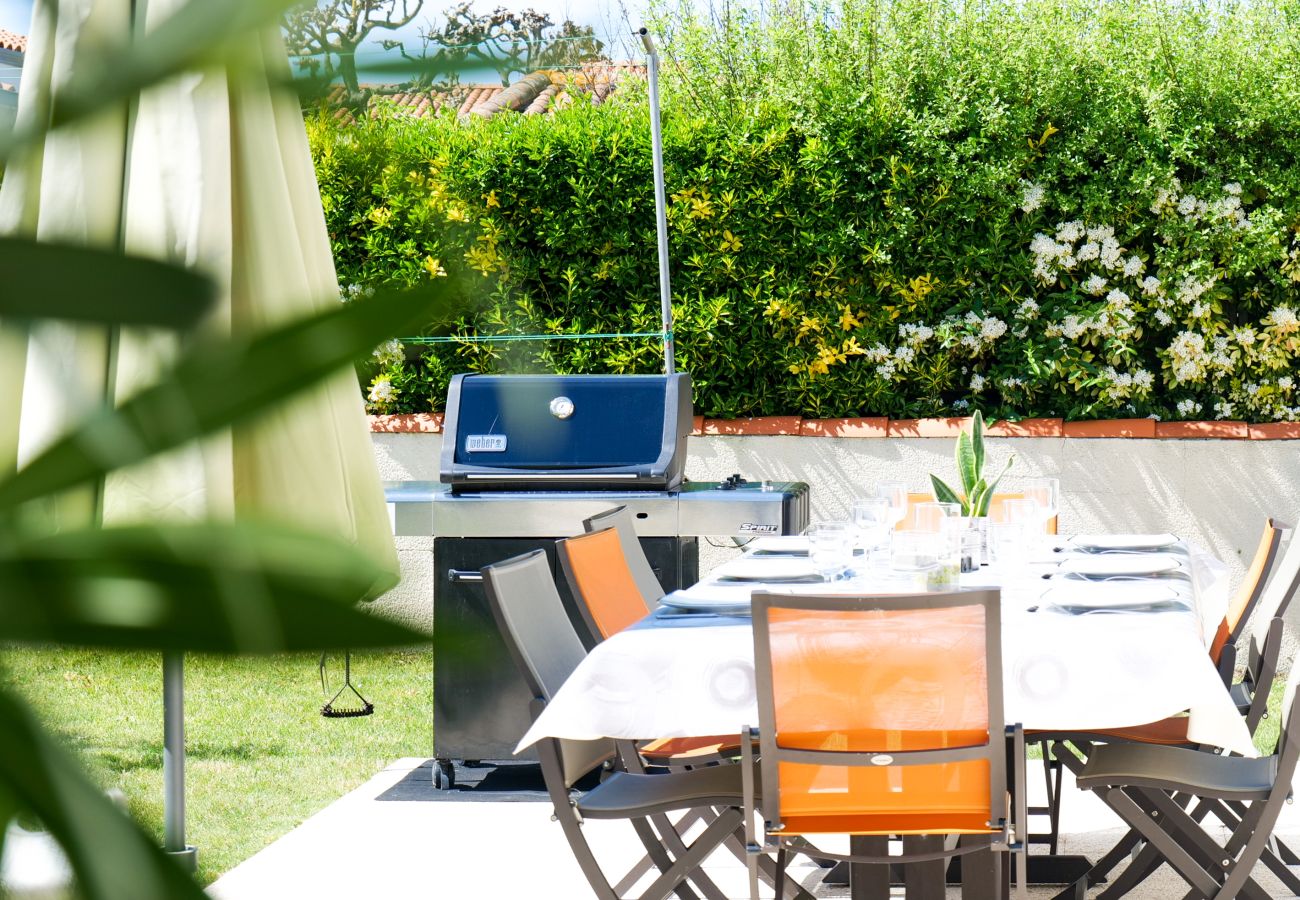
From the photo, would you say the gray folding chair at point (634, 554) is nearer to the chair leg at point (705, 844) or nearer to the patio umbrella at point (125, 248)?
the chair leg at point (705, 844)

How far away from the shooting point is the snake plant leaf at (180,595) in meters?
0.15

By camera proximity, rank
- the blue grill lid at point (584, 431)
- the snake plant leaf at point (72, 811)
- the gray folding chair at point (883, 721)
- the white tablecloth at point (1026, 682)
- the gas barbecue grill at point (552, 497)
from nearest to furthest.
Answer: the snake plant leaf at point (72, 811) → the gray folding chair at point (883, 721) → the white tablecloth at point (1026, 682) → the gas barbecue grill at point (552, 497) → the blue grill lid at point (584, 431)

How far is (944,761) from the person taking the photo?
2.79 meters

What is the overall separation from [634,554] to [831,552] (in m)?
1.00

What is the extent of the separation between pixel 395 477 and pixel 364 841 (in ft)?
10.4

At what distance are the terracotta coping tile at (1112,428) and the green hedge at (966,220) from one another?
0.05 metres

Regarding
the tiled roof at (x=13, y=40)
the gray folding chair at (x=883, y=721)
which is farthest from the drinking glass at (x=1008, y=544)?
the tiled roof at (x=13, y=40)

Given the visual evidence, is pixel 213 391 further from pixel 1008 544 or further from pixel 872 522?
pixel 1008 544

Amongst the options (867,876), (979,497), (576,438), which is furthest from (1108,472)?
(867,876)

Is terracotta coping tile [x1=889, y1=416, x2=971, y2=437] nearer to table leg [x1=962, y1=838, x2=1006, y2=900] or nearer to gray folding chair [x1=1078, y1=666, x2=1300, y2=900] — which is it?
gray folding chair [x1=1078, y1=666, x2=1300, y2=900]

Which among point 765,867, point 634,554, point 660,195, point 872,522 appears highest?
point 660,195

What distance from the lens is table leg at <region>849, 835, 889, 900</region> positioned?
3195mm

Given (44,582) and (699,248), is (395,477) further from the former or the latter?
(44,582)

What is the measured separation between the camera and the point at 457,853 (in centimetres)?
436
